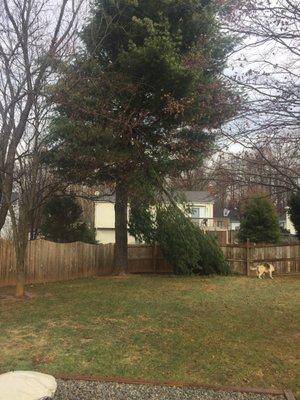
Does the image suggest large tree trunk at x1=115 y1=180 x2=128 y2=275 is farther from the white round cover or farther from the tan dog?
the white round cover

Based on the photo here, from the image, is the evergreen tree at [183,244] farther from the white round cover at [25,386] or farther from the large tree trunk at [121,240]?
the white round cover at [25,386]

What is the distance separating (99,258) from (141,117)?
6.26 metres

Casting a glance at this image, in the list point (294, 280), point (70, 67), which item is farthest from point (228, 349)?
point (294, 280)

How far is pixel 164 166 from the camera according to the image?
56.2 ft

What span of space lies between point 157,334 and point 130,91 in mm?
8208

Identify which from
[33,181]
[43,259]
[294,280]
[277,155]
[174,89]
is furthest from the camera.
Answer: [294,280]

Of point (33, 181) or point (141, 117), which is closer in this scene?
point (33, 181)

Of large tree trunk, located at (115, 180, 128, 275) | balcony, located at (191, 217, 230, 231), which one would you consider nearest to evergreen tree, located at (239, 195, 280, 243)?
large tree trunk, located at (115, 180, 128, 275)

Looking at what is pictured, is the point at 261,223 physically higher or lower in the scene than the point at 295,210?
lower

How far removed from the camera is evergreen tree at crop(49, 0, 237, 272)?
1398 cm

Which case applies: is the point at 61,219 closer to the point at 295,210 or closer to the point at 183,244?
the point at 183,244

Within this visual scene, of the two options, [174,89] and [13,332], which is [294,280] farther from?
[13,332]

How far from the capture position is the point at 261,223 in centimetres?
2417

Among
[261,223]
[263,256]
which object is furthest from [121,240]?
[261,223]
